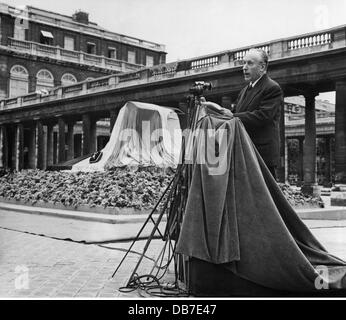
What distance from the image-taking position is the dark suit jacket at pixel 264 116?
4.25m


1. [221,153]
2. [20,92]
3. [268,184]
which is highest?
[20,92]

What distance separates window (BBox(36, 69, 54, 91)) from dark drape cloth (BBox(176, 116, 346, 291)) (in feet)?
153

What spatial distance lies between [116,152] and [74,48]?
41012mm

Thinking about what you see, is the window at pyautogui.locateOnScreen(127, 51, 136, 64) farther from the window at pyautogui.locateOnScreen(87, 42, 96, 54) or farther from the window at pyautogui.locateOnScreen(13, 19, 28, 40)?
the window at pyautogui.locateOnScreen(13, 19, 28, 40)

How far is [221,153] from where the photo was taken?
3.91m

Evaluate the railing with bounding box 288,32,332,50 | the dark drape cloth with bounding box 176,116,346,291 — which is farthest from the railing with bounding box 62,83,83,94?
the dark drape cloth with bounding box 176,116,346,291

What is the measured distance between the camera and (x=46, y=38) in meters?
50.2

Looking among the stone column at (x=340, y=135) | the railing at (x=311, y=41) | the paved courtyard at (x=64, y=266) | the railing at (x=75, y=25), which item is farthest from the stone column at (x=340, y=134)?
the railing at (x=75, y=25)

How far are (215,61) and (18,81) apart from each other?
26811 mm

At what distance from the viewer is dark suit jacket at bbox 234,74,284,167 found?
4246 mm

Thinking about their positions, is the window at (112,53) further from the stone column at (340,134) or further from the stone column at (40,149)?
the stone column at (340,134)

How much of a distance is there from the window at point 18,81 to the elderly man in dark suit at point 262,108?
4515 cm
